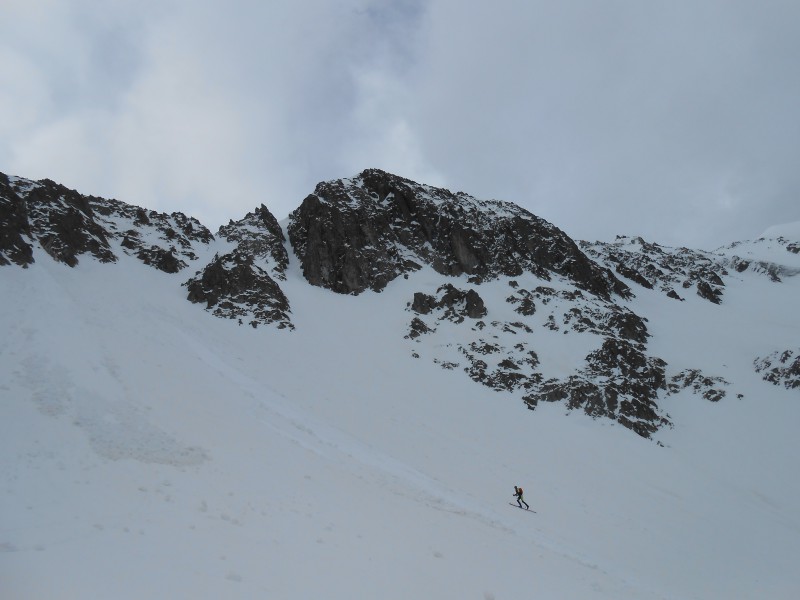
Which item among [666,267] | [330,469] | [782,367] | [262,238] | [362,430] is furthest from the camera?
[666,267]

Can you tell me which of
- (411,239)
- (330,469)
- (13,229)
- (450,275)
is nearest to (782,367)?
(450,275)

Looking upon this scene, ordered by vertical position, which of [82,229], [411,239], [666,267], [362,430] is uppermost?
[666,267]

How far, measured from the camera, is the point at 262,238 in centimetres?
6594

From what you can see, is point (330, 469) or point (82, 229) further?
point (82, 229)

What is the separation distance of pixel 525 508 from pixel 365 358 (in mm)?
24782

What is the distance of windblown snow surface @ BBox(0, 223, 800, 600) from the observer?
10.1 metres

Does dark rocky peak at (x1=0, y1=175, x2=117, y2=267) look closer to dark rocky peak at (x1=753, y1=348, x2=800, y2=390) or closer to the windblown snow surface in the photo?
the windblown snow surface

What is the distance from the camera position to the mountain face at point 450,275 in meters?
45.3

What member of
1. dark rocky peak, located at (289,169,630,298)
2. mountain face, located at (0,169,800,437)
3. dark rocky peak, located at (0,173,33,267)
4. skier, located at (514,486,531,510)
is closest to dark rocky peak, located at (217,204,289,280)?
mountain face, located at (0,169,800,437)

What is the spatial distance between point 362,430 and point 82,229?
42.3m

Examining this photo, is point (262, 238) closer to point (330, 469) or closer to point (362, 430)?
point (362, 430)

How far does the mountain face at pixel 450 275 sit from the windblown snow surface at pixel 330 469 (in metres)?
2.22

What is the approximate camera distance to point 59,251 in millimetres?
43812

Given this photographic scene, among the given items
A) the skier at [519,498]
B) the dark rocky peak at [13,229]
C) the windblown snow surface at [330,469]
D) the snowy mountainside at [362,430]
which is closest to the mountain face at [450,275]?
the dark rocky peak at [13,229]
